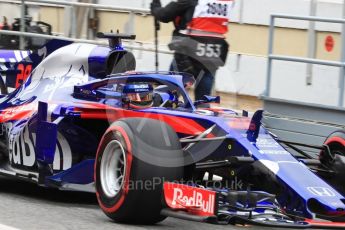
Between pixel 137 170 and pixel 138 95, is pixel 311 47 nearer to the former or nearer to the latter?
pixel 138 95

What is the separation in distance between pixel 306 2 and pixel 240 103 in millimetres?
3532

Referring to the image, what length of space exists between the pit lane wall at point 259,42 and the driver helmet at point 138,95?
56.8 inches

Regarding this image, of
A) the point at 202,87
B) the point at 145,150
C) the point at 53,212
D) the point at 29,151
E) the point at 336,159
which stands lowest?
the point at 53,212

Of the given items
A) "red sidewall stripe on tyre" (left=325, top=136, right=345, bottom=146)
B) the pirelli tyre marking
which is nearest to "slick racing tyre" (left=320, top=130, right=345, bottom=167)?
"red sidewall stripe on tyre" (left=325, top=136, right=345, bottom=146)

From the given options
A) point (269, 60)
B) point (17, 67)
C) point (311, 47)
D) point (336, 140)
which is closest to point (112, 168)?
point (336, 140)

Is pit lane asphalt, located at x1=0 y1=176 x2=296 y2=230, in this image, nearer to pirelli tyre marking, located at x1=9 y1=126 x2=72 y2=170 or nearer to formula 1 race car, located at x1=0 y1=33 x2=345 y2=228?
formula 1 race car, located at x1=0 y1=33 x2=345 y2=228

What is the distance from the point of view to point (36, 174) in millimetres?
7742

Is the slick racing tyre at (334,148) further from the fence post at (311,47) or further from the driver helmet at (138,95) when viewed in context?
the fence post at (311,47)

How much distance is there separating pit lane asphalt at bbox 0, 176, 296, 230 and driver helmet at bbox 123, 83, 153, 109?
96 centimetres

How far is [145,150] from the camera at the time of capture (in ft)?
21.5

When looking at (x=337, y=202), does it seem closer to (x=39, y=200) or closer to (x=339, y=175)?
(x=339, y=175)

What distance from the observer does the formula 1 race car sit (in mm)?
6344

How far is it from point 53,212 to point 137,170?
3.88 ft

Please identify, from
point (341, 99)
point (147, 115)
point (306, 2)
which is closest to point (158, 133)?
point (147, 115)
